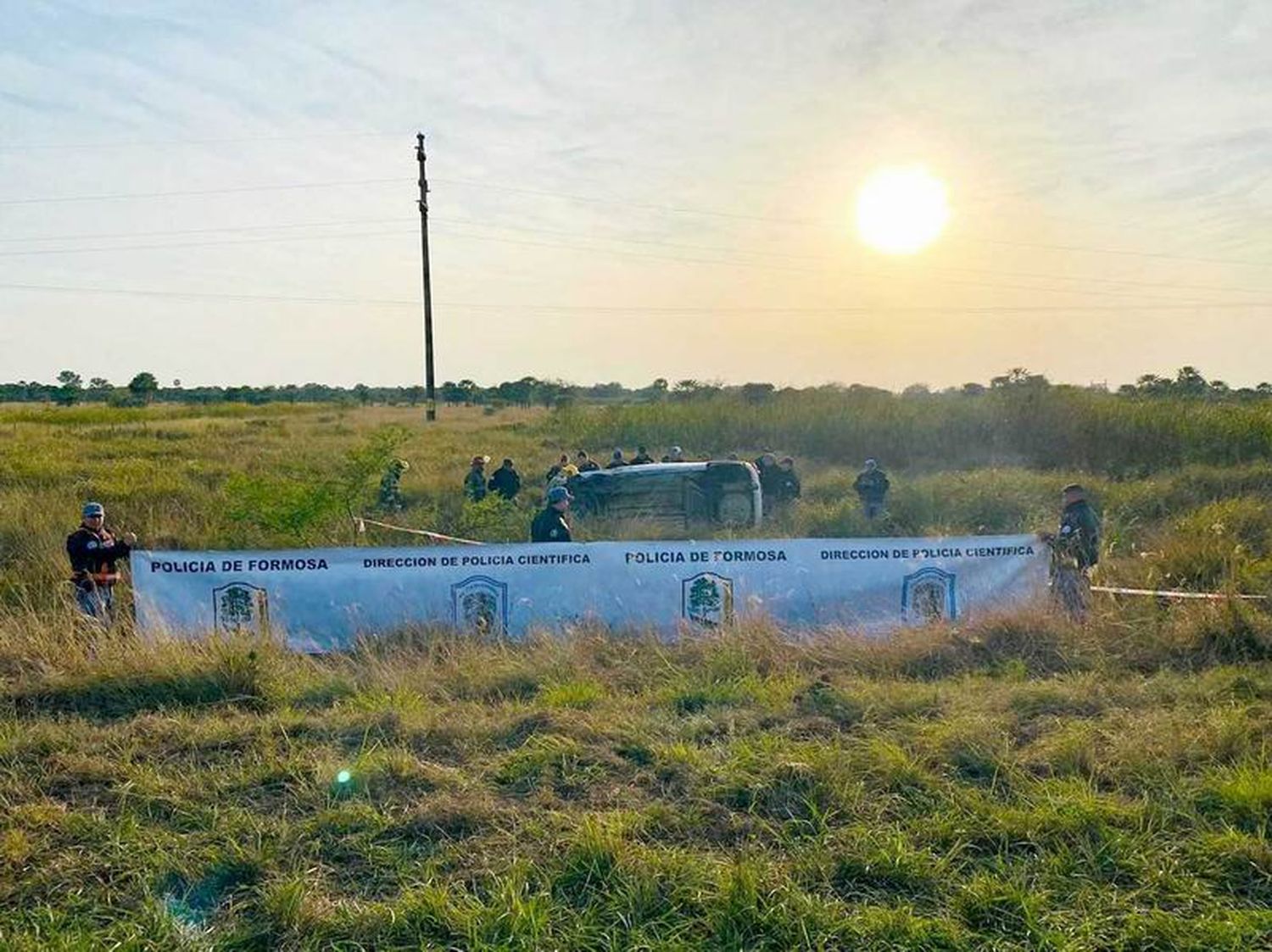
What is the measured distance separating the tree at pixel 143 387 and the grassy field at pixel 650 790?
280 ft

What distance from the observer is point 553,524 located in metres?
10.2

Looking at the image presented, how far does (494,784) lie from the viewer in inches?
177

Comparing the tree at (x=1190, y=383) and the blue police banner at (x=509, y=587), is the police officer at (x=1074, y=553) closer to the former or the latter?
the blue police banner at (x=509, y=587)

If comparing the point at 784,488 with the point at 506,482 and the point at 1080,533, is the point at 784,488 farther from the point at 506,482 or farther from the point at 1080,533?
the point at 1080,533

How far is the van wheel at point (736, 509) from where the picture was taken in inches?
562

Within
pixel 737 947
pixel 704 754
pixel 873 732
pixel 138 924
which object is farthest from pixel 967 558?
pixel 138 924

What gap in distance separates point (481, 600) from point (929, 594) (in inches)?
168

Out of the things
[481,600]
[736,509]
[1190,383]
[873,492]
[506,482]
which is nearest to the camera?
[481,600]

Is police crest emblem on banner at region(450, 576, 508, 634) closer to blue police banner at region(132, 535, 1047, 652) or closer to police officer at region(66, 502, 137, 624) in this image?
blue police banner at region(132, 535, 1047, 652)

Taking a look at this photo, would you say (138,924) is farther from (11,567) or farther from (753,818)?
(11,567)

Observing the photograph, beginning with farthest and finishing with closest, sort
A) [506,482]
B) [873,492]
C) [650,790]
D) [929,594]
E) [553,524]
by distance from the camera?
[873,492]
[506,482]
[553,524]
[929,594]
[650,790]

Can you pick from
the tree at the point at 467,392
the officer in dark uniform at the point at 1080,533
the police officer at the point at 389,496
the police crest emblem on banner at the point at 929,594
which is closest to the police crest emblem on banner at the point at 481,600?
the police crest emblem on banner at the point at 929,594

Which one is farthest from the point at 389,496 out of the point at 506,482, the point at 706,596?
the point at 706,596

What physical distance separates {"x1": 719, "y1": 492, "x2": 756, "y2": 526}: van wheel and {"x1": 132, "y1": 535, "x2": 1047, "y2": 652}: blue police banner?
5071 millimetres
